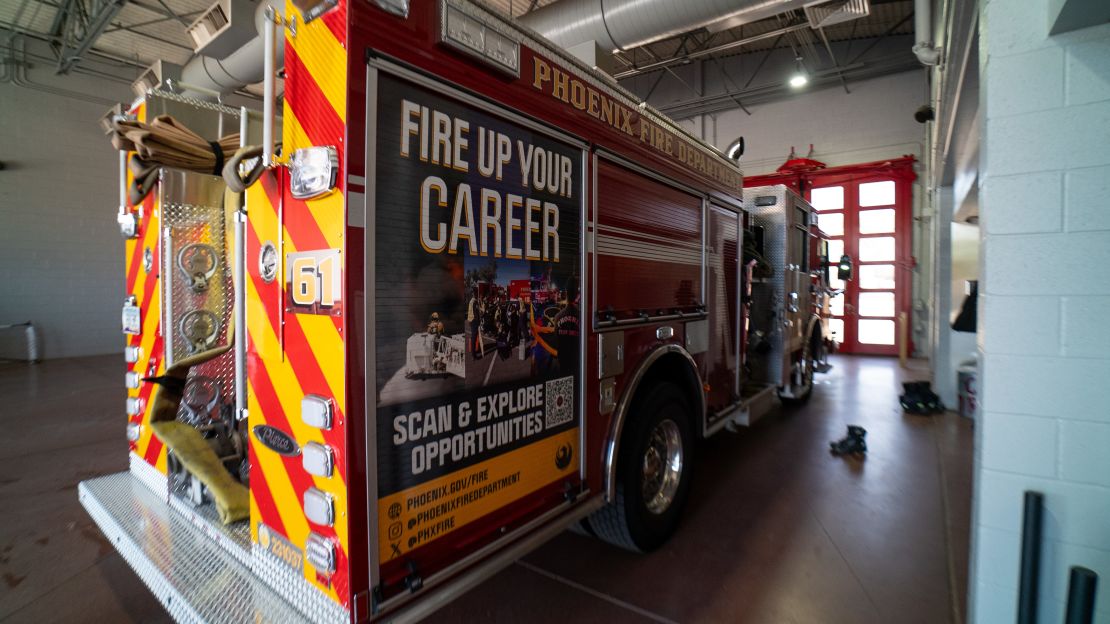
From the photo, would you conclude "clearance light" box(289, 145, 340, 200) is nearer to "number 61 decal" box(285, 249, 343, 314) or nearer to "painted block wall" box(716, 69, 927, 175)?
"number 61 decal" box(285, 249, 343, 314)

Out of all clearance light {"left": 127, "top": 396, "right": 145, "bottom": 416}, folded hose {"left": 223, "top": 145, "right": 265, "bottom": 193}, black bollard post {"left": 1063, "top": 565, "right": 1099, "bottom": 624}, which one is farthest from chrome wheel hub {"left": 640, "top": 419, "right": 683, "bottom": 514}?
clearance light {"left": 127, "top": 396, "right": 145, "bottom": 416}

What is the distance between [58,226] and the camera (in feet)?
31.3

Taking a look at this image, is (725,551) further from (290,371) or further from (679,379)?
(290,371)

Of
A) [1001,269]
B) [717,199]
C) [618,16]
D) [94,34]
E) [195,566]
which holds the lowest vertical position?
[195,566]

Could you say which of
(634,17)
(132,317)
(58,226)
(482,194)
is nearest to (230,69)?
(634,17)

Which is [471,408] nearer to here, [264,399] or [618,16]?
[264,399]

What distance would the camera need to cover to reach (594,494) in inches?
94.4

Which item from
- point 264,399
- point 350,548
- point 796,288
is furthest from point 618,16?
point 350,548

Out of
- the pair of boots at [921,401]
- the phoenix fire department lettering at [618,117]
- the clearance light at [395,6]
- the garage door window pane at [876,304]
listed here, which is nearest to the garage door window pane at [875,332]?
the garage door window pane at [876,304]

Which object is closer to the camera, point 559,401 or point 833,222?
point 559,401

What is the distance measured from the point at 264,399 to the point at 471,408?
689 millimetres

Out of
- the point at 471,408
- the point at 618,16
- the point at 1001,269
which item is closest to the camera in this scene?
the point at 1001,269

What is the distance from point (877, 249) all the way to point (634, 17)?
8970 millimetres

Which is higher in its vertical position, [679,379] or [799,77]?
[799,77]
